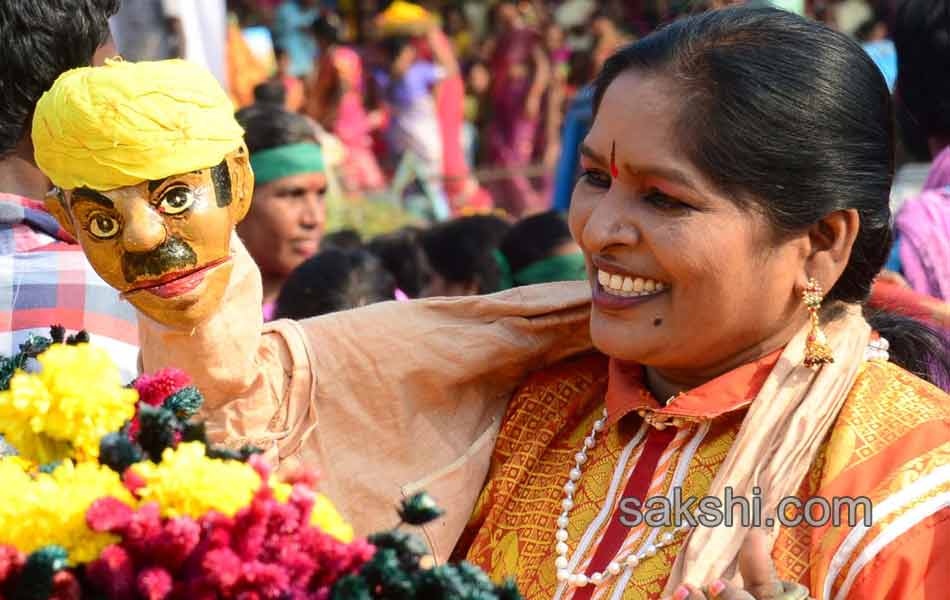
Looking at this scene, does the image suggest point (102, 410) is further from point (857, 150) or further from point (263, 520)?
point (857, 150)

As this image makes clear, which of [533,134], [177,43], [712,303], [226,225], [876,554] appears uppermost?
[226,225]

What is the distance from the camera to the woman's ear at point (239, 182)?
7.30 ft

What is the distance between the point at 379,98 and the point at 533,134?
159 cm

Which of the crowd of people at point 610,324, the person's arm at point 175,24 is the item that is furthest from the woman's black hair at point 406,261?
the crowd of people at point 610,324

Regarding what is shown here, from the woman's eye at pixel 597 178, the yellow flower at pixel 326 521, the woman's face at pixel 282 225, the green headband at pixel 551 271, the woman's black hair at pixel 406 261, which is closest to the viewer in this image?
the yellow flower at pixel 326 521

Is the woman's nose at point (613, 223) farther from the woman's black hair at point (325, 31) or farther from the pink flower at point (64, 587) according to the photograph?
the woman's black hair at point (325, 31)

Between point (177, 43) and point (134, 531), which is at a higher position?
point (134, 531)

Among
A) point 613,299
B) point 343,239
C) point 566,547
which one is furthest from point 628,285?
point 343,239

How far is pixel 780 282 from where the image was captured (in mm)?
2367

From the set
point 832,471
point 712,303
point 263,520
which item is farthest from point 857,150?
point 263,520

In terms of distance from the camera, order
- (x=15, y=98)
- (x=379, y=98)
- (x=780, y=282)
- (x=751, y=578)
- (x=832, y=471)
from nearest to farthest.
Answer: (x=751, y=578) < (x=832, y=471) < (x=780, y=282) < (x=15, y=98) < (x=379, y=98)

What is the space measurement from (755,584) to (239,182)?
0.98 meters

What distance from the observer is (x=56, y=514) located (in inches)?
62.8

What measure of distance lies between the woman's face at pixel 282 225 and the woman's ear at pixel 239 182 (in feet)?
9.79
